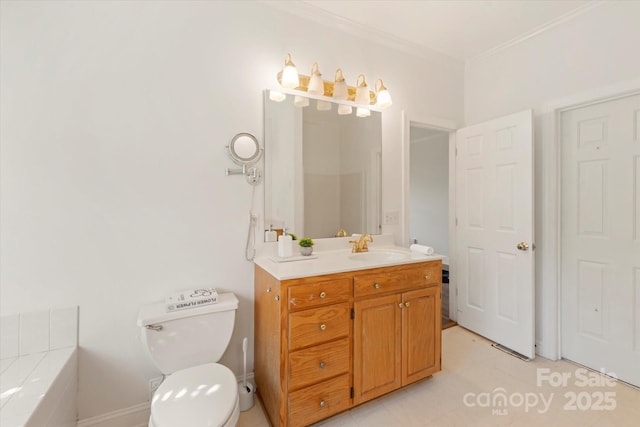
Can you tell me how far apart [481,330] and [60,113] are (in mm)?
3575

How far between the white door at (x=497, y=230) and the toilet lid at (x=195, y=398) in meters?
2.36

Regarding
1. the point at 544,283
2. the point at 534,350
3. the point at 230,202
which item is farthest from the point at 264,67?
the point at 534,350

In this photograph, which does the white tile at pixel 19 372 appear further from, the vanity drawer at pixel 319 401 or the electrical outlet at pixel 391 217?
the electrical outlet at pixel 391 217

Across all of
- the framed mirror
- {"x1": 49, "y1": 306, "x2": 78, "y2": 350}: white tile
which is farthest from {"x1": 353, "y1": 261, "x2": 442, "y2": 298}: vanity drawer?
{"x1": 49, "y1": 306, "x2": 78, "y2": 350}: white tile

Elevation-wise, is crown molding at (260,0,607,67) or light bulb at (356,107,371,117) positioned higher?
crown molding at (260,0,607,67)

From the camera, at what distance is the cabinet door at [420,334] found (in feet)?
6.18

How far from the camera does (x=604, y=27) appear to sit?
2.10m

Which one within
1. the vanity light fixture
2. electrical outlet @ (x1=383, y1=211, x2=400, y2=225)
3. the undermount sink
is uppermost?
the vanity light fixture

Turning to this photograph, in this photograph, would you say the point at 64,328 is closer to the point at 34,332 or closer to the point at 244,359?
the point at 34,332

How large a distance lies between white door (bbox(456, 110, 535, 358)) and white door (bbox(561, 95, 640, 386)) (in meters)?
0.30

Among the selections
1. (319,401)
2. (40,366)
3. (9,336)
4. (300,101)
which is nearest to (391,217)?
(300,101)

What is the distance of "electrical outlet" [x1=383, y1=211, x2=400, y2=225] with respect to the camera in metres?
2.54

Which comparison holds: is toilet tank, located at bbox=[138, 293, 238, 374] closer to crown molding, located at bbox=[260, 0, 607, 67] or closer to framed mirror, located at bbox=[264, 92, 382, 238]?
framed mirror, located at bbox=[264, 92, 382, 238]

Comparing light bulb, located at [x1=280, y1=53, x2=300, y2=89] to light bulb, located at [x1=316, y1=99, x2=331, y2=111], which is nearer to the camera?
light bulb, located at [x1=280, y1=53, x2=300, y2=89]
